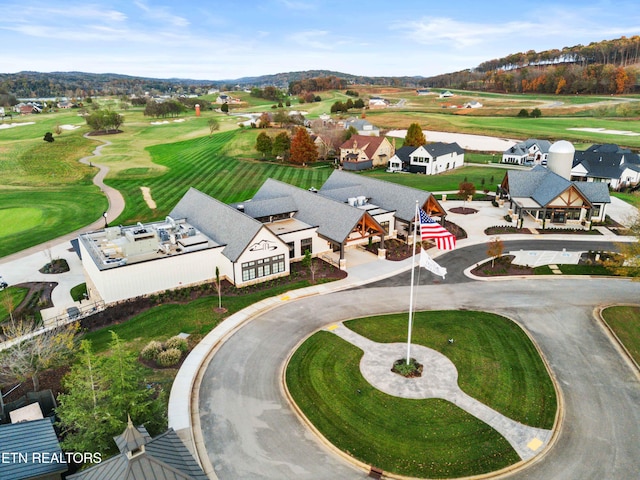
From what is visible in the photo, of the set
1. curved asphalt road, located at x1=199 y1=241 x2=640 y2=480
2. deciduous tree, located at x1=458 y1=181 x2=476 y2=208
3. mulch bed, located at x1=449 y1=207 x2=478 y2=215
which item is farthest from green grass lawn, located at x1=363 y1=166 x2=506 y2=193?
curved asphalt road, located at x1=199 y1=241 x2=640 y2=480

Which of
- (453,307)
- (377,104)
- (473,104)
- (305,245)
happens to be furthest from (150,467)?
(473,104)

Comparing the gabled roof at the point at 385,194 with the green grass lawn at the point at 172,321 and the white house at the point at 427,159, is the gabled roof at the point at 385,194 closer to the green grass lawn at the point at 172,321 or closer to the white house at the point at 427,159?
the green grass lawn at the point at 172,321

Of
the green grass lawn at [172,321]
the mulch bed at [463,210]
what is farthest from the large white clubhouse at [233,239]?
the mulch bed at [463,210]

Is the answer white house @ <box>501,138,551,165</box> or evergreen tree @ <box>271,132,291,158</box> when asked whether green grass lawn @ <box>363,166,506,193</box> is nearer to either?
white house @ <box>501,138,551,165</box>

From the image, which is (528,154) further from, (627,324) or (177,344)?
(177,344)

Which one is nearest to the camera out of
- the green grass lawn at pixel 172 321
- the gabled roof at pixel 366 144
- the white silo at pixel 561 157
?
the green grass lawn at pixel 172 321
